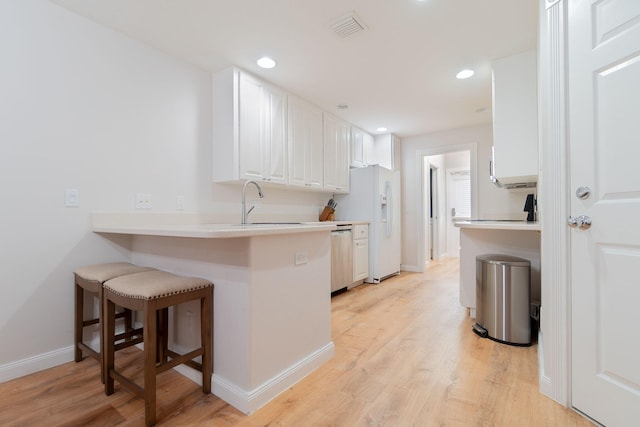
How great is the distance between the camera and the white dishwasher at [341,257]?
11.6 ft

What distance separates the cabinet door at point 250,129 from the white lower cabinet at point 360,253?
1.61 m

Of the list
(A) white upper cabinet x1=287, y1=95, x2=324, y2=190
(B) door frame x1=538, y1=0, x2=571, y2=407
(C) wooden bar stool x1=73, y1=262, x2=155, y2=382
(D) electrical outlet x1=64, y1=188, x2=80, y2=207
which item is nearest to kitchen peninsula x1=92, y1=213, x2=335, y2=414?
(C) wooden bar stool x1=73, y1=262, x2=155, y2=382

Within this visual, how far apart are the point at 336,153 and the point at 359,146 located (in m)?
0.75

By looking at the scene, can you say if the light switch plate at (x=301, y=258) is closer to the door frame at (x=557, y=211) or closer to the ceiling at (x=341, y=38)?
the door frame at (x=557, y=211)

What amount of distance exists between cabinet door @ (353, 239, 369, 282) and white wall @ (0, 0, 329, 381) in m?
2.33

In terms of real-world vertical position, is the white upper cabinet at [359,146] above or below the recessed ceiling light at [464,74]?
below

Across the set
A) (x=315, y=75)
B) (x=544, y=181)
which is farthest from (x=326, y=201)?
(x=544, y=181)

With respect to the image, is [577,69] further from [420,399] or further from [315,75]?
[315,75]

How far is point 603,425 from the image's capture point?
133 centimetres

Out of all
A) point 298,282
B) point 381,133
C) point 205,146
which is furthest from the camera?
point 381,133

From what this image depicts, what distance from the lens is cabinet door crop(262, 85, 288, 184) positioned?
3.10 meters

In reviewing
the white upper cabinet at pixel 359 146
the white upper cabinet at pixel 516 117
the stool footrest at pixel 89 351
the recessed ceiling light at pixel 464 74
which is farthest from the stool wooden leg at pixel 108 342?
the white upper cabinet at pixel 359 146

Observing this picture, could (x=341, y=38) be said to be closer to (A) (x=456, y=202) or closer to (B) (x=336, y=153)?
(B) (x=336, y=153)

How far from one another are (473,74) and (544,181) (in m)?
1.93
